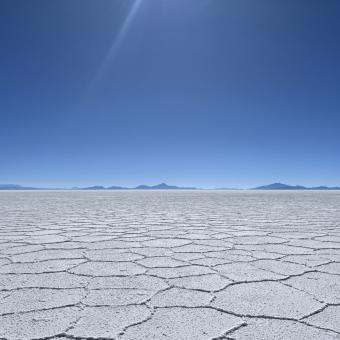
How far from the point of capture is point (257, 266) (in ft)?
5.92

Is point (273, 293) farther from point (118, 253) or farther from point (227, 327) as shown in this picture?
point (118, 253)

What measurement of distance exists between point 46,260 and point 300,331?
4.74ft

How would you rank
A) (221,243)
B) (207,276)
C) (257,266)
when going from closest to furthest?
(207,276), (257,266), (221,243)

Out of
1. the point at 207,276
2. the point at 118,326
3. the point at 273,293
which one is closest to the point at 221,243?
the point at 207,276

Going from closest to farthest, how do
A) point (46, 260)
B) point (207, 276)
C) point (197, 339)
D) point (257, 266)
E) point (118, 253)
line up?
1. point (197, 339)
2. point (207, 276)
3. point (257, 266)
4. point (46, 260)
5. point (118, 253)

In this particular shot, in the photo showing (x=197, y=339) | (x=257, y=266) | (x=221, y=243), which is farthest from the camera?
(x=221, y=243)

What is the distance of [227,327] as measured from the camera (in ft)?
3.45

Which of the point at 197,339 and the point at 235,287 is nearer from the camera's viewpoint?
the point at 197,339

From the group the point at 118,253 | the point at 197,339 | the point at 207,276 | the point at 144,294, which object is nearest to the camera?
the point at 197,339

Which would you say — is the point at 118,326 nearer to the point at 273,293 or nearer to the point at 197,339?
the point at 197,339

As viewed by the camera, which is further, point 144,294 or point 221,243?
point 221,243

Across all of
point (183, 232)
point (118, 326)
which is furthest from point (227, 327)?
point (183, 232)

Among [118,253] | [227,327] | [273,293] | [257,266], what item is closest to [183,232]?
[118,253]

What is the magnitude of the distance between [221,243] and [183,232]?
0.62 m
